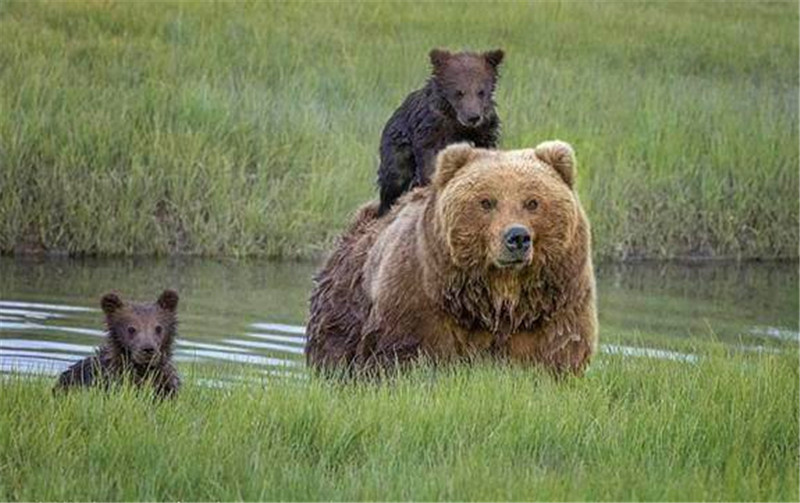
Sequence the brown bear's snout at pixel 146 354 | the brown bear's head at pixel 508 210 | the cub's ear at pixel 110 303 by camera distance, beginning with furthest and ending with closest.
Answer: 1. the cub's ear at pixel 110 303
2. the brown bear's snout at pixel 146 354
3. the brown bear's head at pixel 508 210

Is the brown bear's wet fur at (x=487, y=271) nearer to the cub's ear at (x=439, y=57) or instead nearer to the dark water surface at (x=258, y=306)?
the cub's ear at (x=439, y=57)

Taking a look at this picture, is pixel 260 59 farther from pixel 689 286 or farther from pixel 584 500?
pixel 584 500

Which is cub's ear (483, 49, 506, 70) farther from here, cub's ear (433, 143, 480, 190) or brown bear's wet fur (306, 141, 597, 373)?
cub's ear (433, 143, 480, 190)

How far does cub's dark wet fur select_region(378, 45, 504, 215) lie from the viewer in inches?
359

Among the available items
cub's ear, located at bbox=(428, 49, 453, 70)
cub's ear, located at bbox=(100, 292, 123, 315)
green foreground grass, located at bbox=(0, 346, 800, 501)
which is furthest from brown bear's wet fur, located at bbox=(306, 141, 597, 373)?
cub's ear, located at bbox=(428, 49, 453, 70)

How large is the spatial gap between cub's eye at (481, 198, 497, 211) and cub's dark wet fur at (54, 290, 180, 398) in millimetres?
1422

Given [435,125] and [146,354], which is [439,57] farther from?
[146,354]

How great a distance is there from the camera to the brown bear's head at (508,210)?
7234 mm

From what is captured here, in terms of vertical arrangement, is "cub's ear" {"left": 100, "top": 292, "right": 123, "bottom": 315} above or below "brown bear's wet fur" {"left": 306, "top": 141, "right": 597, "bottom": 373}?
below

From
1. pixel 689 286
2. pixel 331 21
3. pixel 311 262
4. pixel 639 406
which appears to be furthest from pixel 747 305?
pixel 639 406

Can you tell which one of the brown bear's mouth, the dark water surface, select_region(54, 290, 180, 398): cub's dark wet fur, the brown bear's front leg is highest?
the brown bear's mouth

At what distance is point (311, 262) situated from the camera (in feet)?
49.4

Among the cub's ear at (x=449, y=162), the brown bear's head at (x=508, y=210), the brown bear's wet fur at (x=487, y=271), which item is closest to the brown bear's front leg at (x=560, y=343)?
the brown bear's wet fur at (x=487, y=271)

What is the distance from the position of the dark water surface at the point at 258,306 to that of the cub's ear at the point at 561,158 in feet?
8.06
